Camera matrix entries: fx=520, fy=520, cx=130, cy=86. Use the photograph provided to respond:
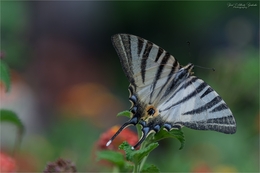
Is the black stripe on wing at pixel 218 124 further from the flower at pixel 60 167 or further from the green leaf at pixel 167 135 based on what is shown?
the flower at pixel 60 167

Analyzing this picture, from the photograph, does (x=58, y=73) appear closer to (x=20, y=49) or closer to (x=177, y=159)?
(x=20, y=49)

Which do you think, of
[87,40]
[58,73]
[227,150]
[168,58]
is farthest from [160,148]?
[87,40]

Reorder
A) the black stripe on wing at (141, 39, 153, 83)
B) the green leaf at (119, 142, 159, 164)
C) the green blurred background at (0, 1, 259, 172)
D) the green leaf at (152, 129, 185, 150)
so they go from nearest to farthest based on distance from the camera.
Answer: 1. the green leaf at (119, 142, 159, 164)
2. the green leaf at (152, 129, 185, 150)
3. the black stripe on wing at (141, 39, 153, 83)
4. the green blurred background at (0, 1, 259, 172)

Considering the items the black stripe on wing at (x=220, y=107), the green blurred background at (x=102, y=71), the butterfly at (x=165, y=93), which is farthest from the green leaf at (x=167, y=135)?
the green blurred background at (x=102, y=71)

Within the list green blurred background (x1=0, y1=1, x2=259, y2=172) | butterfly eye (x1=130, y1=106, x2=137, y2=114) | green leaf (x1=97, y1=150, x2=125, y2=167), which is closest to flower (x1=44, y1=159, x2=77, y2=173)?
green leaf (x1=97, y1=150, x2=125, y2=167)

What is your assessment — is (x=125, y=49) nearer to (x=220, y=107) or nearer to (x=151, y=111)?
(x=151, y=111)

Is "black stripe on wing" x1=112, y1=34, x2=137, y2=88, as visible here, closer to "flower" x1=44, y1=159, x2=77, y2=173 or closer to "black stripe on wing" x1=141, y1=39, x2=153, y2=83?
"black stripe on wing" x1=141, y1=39, x2=153, y2=83
